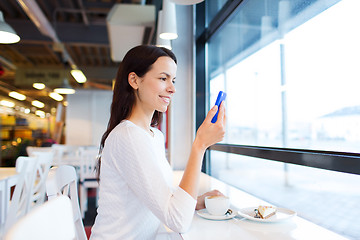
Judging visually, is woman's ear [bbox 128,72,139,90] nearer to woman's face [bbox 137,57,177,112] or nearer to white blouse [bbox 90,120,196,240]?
woman's face [bbox 137,57,177,112]

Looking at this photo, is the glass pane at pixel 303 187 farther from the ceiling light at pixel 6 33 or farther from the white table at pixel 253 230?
the white table at pixel 253 230

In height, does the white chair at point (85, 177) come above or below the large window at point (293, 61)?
below

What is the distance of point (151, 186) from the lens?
2.98ft

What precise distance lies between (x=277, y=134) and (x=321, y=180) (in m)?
7.57

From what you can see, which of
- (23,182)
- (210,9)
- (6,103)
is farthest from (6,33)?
(6,103)

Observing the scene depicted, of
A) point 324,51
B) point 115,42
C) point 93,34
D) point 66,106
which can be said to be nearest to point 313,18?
point 324,51

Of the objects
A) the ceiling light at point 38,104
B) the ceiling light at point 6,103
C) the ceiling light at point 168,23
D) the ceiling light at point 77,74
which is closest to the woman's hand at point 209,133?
the ceiling light at point 168,23

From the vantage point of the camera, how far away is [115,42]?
4711 millimetres

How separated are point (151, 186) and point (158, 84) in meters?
0.40

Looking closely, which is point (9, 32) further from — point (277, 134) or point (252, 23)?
point (277, 134)

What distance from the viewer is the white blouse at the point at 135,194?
908 millimetres

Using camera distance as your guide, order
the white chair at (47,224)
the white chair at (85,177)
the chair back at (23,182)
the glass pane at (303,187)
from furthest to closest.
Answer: the glass pane at (303,187) → the white chair at (85,177) → the chair back at (23,182) → the white chair at (47,224)

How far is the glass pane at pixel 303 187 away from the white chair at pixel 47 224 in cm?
952

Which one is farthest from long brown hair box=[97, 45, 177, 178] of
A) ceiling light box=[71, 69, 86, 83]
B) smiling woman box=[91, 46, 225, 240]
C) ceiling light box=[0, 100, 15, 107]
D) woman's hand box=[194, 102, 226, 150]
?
ceiling light box=[0, 100, 15, 107]
